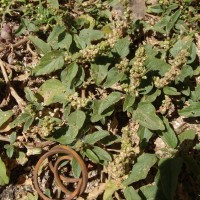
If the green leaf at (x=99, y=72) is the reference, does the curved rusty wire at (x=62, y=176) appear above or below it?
below

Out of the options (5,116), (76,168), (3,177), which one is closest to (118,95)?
(76,168)

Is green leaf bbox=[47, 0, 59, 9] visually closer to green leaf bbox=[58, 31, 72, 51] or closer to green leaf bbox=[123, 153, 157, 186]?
green leaf bbox=[58, 31, 72, 51]

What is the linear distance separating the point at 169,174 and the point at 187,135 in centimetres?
31

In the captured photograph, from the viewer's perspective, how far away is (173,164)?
96.2 inches

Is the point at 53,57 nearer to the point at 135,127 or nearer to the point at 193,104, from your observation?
the point at 135,127

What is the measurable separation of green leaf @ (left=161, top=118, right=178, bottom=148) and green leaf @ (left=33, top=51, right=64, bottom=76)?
0.77m

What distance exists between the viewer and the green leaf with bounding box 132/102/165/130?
97.2 inches

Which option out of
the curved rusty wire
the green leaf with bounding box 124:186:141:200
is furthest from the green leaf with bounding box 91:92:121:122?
the green leaf with bounding box 124:186:141:200

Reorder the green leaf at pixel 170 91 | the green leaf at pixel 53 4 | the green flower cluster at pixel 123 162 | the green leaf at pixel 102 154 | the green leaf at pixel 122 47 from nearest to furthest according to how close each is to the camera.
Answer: the green flower cluster at pixel 123 162
the green leaf at pixel 102 154
the green leaf at pixel 170 91
the green leaf at pixel 122 47
the green leaf at pixel 53 4

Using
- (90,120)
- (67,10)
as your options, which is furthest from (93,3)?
(90,120)

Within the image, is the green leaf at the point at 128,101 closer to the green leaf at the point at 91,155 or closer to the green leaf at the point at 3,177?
the green leaf at the point at 91,155

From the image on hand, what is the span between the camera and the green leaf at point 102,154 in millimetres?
2468

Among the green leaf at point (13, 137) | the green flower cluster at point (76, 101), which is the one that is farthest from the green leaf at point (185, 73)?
the green leaf at point (13, 137)

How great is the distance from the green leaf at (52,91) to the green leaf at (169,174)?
0.76 m
